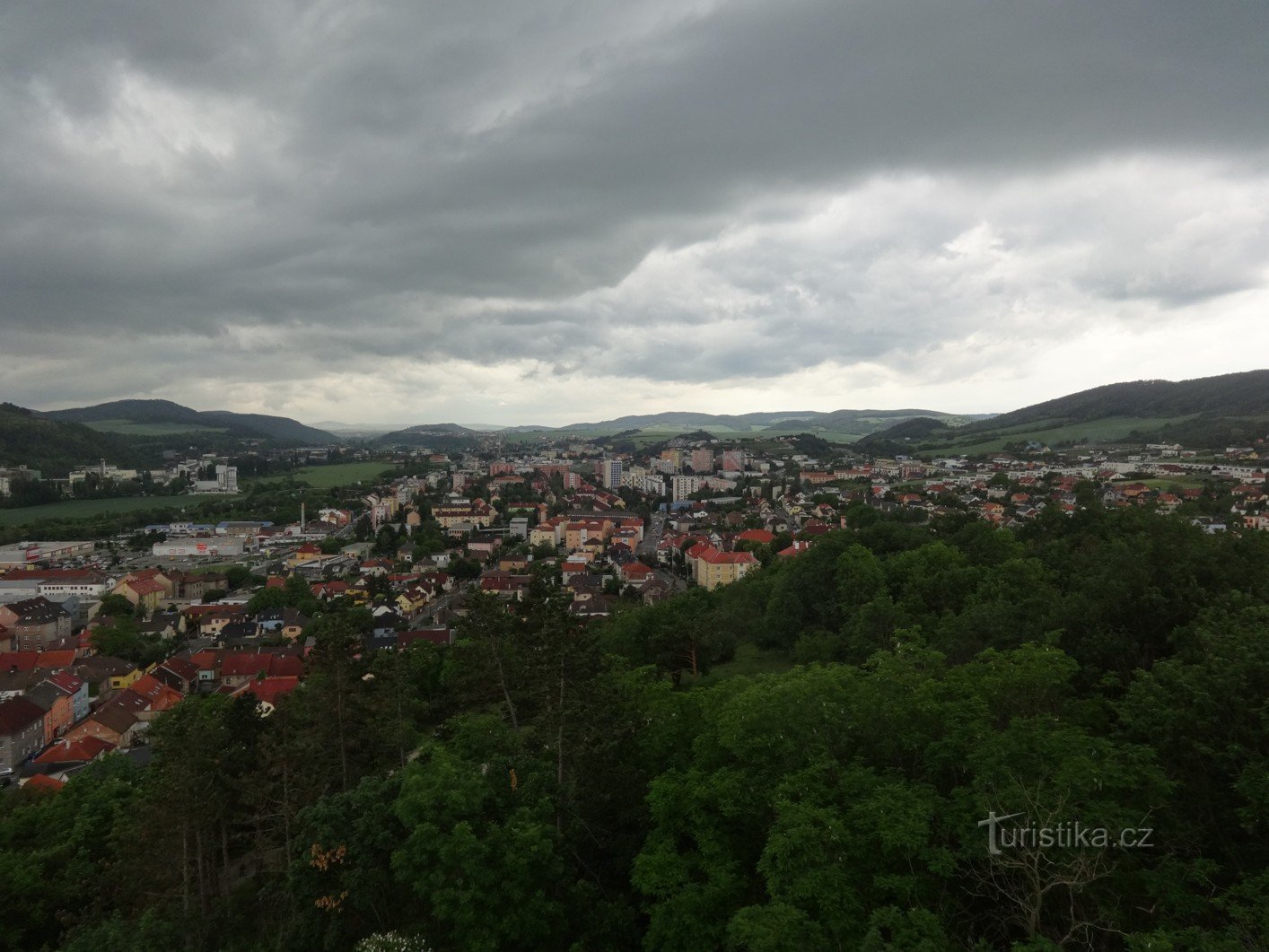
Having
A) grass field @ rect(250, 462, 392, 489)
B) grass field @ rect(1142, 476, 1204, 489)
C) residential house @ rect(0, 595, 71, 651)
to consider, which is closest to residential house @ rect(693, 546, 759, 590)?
grass field @ rect(1142, 476, 1204, 489)

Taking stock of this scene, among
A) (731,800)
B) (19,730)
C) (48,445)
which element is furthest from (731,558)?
(48,445)

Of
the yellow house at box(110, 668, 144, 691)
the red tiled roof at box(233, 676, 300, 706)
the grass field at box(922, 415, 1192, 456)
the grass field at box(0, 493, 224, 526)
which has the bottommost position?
the yellow house at box(110, 668, 144, 691)

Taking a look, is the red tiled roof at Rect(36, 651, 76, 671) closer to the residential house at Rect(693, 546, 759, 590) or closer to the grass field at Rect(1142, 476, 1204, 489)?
the residential house at Rect(693, 546, 759, 590)

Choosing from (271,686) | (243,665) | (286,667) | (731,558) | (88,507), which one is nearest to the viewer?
(271,686)

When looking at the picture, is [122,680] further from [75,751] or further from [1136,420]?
[1136,420]

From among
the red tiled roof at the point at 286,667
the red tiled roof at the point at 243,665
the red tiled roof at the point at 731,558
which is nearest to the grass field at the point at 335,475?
the red tiled roof at the point at 731,558
